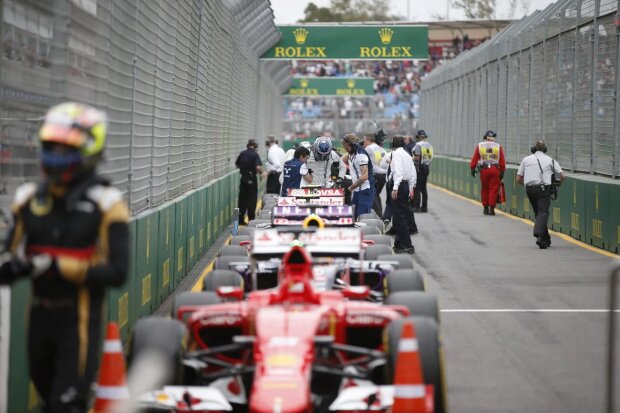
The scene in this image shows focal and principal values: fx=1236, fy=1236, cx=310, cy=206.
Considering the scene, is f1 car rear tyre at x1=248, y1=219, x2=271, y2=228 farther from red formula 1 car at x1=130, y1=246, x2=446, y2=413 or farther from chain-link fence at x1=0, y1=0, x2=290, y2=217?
red formula 1 car at x1=130, y1=246, x2=446, y2=413

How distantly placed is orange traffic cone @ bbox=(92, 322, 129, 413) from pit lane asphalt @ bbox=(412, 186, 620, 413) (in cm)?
272

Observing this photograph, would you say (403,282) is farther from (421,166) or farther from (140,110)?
(421,166)

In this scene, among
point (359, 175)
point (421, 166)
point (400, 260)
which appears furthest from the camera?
point (421, 166)

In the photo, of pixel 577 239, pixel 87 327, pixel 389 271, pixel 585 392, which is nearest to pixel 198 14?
pixel 577 239

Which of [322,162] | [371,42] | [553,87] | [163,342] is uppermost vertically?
[371,42]

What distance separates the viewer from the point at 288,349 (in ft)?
24.8

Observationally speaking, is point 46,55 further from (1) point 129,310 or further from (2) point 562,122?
(2) point 562,122

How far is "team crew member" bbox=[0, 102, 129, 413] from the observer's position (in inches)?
228

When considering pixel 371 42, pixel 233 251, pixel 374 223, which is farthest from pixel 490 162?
A: pixel 233 251

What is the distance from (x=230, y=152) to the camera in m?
27.9

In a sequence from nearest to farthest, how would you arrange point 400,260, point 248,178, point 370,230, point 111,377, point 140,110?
point 111,377
point 400,260
point 140,110
point 370,230
point 248,178

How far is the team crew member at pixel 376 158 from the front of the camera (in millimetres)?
22922

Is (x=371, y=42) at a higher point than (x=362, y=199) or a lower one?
higher

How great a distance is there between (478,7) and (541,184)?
91.5 metres
